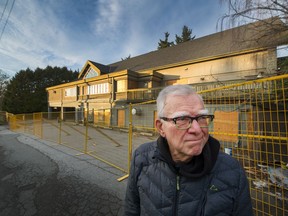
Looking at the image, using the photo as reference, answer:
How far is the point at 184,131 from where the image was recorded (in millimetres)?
1123

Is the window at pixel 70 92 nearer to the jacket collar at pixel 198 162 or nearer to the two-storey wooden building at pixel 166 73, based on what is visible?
the two-storey wooden building at pixel 166 73

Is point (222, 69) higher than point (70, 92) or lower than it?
higher

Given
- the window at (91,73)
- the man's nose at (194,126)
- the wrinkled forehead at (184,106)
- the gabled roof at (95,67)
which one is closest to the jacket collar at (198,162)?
the man's nose at (194,126)

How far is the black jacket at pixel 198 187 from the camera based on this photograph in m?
1.09

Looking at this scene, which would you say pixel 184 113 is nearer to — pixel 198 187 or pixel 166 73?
pixel 198 187

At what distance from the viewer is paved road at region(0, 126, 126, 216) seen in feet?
9.31

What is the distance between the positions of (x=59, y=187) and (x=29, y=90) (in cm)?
3966

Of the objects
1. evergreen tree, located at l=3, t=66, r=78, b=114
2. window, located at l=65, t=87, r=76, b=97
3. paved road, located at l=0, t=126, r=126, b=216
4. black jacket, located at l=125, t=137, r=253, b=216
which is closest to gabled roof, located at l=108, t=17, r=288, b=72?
window, located at l=65, t=87, r=76, b=97

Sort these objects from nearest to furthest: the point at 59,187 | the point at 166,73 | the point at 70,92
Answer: the point at 59,187 → the point at 166,73 → the point at 70,92

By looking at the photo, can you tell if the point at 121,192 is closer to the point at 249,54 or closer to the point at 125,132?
the point at 125,132

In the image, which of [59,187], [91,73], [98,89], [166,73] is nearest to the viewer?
[59,187]

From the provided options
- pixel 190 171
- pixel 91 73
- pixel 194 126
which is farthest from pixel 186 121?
pixel 91 73

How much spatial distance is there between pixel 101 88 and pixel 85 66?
6.14 meters

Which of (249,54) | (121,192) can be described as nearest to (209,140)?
(121,192)
